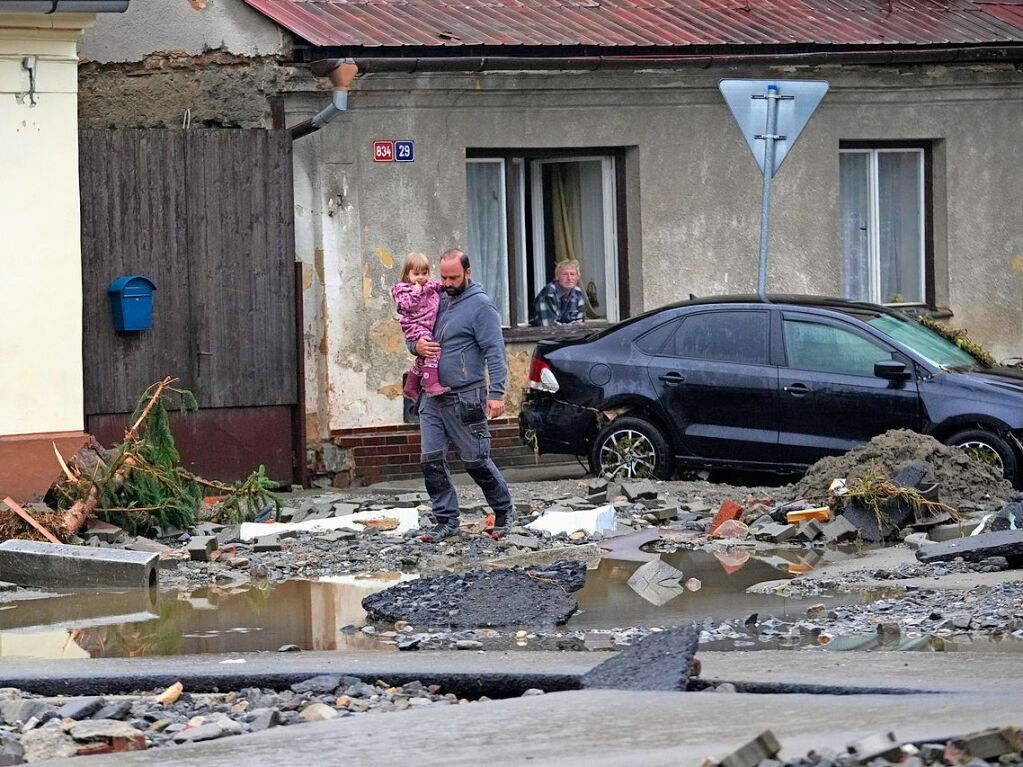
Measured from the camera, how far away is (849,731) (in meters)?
5.32

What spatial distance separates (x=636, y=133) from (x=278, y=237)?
12.3 feet

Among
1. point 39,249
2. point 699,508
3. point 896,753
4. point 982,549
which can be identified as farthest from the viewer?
point 39,249

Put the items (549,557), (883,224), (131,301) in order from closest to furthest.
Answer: (549,557)
(131,301)
(883,224)

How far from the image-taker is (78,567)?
966 centimetres

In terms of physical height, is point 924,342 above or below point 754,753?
above

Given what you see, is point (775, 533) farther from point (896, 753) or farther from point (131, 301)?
point (896, 753)

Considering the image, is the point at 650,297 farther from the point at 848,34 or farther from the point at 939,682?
the point at 939,682

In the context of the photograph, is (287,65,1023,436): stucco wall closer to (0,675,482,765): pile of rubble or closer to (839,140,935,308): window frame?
(839,140,935,308): window frame

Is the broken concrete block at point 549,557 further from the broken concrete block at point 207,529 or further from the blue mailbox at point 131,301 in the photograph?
the blue mailbox at point 131,301

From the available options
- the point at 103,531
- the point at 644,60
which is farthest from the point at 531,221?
the point at 103,531

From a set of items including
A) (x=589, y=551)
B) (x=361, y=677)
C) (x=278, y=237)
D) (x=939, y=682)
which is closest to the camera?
(x=939, y=682)

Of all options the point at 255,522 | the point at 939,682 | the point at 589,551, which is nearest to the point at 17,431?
the point at 255,522

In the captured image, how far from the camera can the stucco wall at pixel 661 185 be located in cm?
1447

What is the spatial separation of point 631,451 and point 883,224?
5.37 meters
